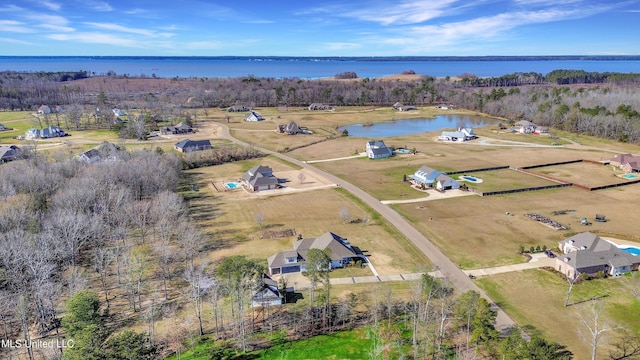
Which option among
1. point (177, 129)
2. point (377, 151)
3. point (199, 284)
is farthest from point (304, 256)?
point (177, 129)

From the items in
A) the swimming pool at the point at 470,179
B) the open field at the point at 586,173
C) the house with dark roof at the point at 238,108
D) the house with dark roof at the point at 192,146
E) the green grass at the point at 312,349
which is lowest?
the green grass at the point at 312,349

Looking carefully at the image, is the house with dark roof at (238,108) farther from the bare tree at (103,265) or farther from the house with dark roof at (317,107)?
the bare tree at (103,265)

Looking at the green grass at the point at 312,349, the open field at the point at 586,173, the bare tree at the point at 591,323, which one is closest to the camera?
the green grass at the point at 312,349

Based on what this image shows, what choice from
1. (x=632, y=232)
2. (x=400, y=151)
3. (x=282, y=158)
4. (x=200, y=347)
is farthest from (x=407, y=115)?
(x=200, y=347)

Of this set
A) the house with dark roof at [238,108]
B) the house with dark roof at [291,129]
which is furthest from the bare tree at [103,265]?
the house with dark roof at [238,108]

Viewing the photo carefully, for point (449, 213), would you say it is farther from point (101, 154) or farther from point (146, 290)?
point (101, 154)
